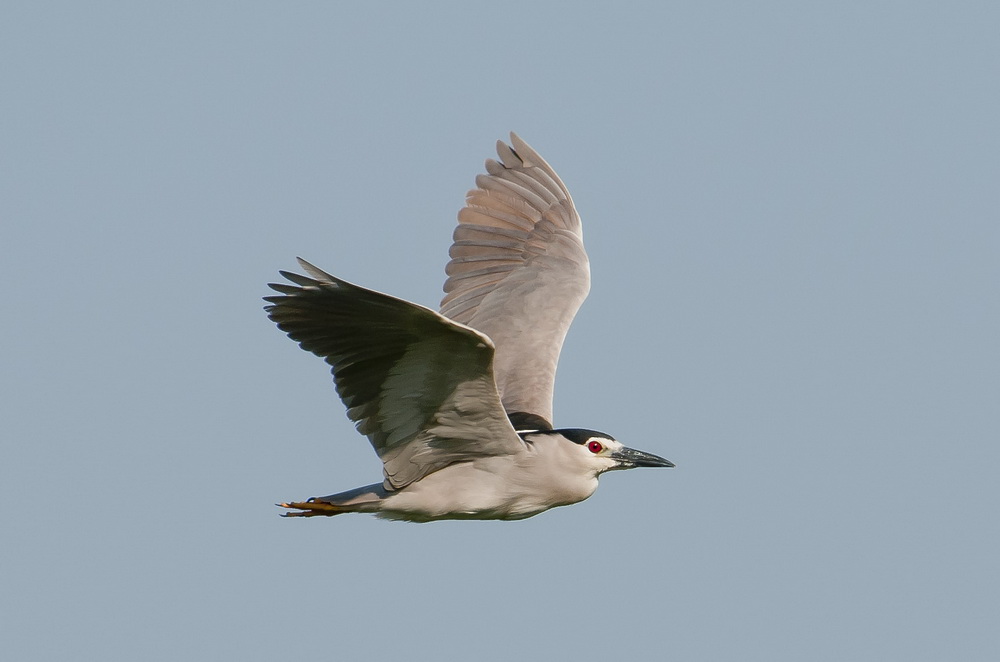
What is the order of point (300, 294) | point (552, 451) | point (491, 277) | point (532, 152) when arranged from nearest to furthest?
1. point (300, 294)
2. point (552, 451)
3. point (491, 277)
4. point (532, 152)

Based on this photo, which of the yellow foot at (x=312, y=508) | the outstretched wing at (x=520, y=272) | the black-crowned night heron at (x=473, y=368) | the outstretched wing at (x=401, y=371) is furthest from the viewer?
the outstretched wing at (x=520, y=272)

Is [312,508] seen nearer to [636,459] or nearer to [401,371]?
[401,371]

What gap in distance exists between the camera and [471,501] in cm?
883

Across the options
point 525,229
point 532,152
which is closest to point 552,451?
point 525,229

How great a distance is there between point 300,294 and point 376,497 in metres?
2.00

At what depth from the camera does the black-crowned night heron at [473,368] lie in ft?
25.0

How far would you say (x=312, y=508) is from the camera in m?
8.73

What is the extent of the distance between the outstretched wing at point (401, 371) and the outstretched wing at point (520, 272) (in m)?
1.54

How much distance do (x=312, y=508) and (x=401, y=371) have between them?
1434mm

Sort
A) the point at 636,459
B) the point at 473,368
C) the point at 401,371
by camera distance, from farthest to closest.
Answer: the point at 636,459 → the point at 401,371 → the point at 473,368

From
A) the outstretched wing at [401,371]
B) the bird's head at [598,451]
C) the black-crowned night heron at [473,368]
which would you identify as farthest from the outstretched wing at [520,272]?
the outstretched wing at [401,371]

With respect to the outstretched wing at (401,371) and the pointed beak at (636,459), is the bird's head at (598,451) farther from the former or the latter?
the outstretched wing at (401,371)

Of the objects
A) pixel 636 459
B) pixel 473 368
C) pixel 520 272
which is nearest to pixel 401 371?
pixel 473 368

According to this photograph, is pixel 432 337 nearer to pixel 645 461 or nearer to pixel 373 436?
pixel 373 436
